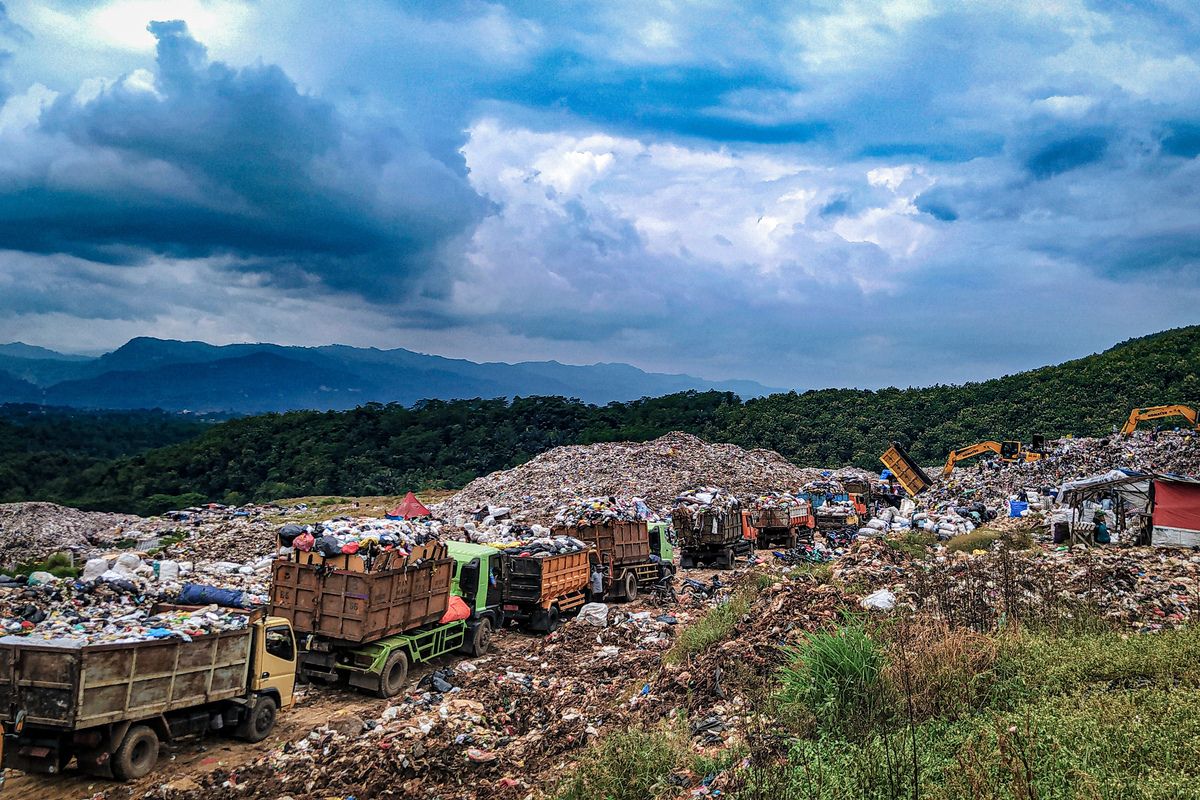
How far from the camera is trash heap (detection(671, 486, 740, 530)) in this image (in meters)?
19.8

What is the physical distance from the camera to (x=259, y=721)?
761cm

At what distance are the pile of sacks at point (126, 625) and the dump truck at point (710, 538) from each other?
13.6 m

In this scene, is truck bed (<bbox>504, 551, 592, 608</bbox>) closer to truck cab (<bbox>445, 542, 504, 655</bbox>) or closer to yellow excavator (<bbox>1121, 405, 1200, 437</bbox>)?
truck cab (<bbox>445, 542, 504, 655</bbox>)

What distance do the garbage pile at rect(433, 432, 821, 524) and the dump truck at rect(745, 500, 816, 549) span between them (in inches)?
212

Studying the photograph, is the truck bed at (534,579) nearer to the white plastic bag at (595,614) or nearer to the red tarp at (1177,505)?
the white plastic bag at (595,614)

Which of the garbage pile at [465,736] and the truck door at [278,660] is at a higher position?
the truck door at [278,660]

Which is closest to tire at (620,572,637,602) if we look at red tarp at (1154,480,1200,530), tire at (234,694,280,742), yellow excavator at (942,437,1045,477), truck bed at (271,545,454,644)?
truck bed at (271,545,454,644)

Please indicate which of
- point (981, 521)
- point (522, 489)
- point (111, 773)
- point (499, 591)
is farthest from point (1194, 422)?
point (111, 773)

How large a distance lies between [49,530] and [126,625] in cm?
2428

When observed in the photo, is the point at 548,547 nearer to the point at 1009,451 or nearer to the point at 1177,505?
the point at 1177,505

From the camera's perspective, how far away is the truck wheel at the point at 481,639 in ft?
36.1

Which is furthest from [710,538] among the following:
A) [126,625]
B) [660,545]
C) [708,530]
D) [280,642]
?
[126,625]

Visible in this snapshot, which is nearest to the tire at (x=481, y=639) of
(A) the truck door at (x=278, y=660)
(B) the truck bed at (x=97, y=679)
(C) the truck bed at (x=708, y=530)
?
(A) the truck door at (x=278, y=660)

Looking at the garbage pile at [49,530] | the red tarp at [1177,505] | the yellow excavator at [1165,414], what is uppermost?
the yellow excavator at [1165,414]
